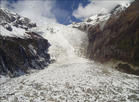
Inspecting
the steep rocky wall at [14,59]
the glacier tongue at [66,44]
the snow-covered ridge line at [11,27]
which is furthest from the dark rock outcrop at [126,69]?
the snow-covered ridge line at [11,27]

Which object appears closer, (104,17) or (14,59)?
(14,59)

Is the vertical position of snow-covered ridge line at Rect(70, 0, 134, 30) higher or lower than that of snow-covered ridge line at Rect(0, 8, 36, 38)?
higher

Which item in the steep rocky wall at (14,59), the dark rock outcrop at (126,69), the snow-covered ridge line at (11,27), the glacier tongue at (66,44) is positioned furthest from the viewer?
the glacier tongue at (66,44)

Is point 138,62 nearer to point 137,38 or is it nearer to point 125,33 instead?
point 137,38

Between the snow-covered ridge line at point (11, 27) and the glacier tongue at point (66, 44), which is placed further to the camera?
the glacier tongue at point (66, 44)

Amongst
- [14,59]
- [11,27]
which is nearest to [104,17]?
[11,27]

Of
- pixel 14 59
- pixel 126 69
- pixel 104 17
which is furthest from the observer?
pixel 104 17

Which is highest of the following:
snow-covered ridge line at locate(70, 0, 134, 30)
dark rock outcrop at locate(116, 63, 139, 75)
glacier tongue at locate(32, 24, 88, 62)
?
snow-covered ridge line at locate(70, 0, 134, 30)

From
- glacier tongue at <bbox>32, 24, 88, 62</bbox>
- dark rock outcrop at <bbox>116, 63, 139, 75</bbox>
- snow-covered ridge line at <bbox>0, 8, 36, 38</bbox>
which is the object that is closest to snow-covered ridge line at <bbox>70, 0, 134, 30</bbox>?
glacier tongue at <bbox>32, 24, 88, 62</bbox>

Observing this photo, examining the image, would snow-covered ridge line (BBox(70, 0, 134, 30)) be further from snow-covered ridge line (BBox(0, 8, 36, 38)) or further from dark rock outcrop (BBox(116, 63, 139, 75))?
snow-covered ridge line (BBox(0, 8, 36, 38))

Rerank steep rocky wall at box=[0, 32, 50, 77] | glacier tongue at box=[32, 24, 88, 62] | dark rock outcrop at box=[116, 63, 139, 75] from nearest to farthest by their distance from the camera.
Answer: dark rock outcrop at box=[116, 63, 139, 75] → steep rocky wall at box=[0, 32, 50, 77] → glacier tongue at box=[32, 24, 88, 62]

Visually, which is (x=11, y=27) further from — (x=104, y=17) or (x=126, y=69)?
(x=104, y=17)

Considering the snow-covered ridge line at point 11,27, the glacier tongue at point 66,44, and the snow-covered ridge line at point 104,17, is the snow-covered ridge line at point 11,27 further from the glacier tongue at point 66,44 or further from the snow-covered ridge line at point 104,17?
the snow-covered ridge line at point 104,17

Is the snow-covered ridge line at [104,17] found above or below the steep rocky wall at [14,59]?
above
